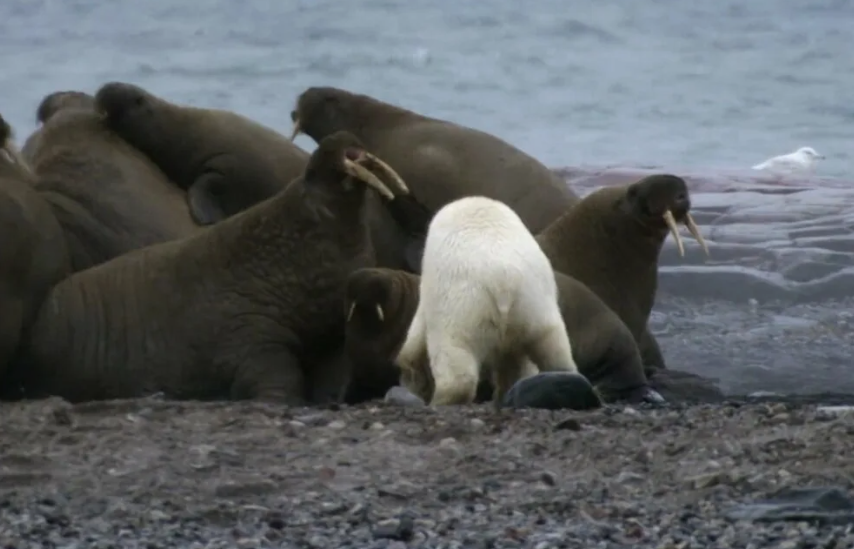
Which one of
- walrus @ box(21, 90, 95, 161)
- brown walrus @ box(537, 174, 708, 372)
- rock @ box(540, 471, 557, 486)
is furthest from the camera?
walrus @ box(21, 90, 95, 161)

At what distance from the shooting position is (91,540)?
494 centimetres

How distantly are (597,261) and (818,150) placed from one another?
53.1ft

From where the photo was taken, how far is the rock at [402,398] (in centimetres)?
703

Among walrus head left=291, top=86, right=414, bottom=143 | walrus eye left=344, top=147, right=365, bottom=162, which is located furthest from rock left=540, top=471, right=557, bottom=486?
walrus head left=291, top=86, right=414, bottom=143

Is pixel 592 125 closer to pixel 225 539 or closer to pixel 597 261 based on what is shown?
pixel 597 261

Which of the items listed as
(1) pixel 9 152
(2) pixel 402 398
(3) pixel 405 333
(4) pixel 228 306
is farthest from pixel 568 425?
(1) pixel 9 152

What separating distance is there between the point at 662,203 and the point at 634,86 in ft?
75.5

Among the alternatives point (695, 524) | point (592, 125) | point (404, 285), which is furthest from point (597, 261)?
point (592, 125)

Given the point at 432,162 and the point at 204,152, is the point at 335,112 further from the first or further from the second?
the point at 204,152

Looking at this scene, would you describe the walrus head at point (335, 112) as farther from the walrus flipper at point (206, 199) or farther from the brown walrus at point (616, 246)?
the brown walrus at point (616, 246)

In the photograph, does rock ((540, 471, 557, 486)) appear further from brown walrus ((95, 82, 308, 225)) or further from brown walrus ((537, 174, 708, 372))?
brown walrus ((95, 82, 308, 225))

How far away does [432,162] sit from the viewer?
9633 millimetres

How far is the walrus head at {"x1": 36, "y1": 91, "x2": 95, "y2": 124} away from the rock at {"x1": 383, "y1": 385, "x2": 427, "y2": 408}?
304cm

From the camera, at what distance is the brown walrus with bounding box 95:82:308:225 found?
9.27 metres
